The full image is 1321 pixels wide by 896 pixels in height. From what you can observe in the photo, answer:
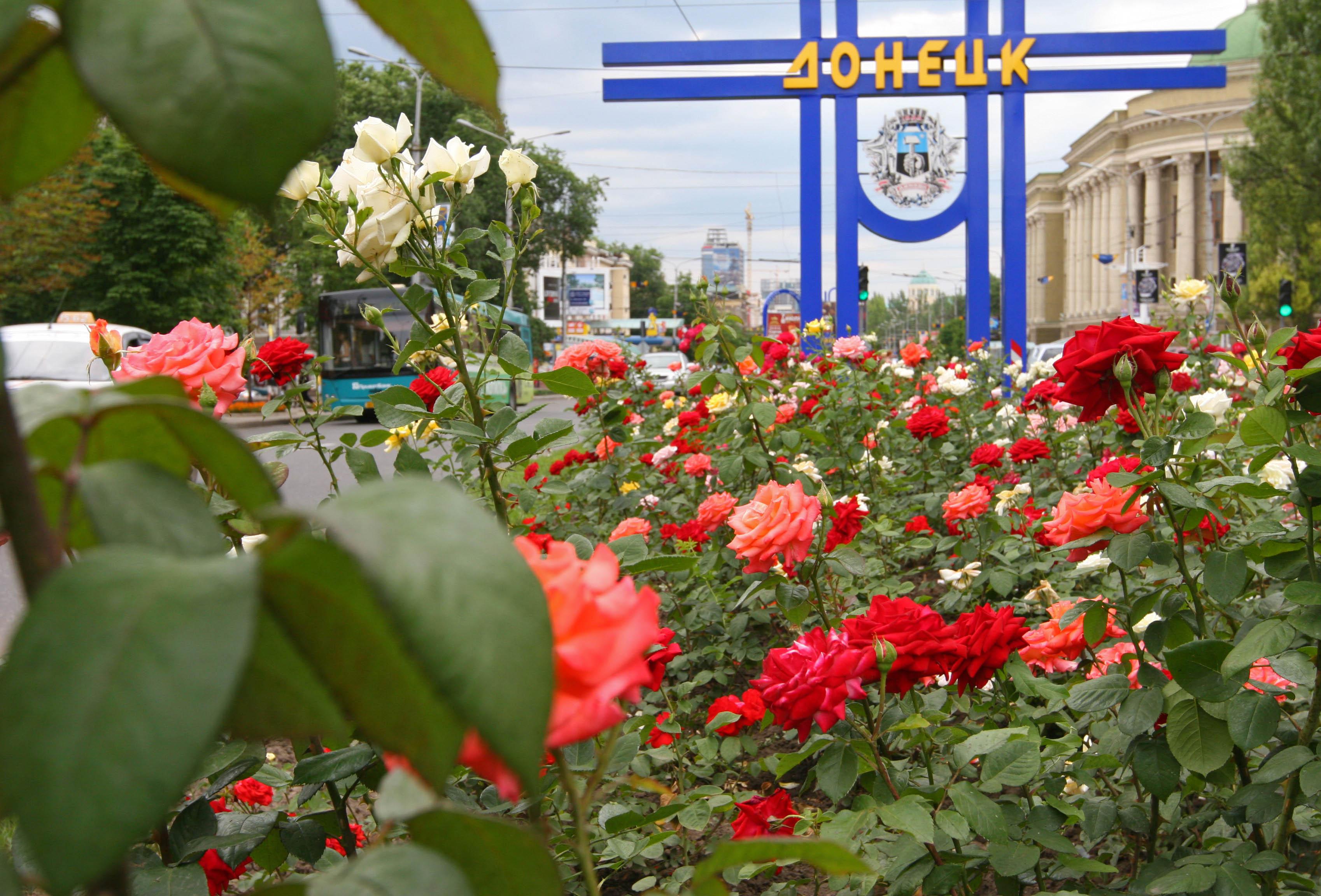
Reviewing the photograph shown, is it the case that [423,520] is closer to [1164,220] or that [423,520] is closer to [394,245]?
[394,245]

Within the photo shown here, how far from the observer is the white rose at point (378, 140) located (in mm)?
1176

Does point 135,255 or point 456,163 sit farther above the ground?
point 135,255

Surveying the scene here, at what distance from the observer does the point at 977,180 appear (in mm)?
10195

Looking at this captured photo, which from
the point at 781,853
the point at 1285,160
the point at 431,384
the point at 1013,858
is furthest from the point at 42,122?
the point at 1285,160

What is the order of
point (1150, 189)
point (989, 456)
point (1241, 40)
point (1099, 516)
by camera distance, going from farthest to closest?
point (1150, 189) → point (1241, 40) → point (989, 456) → point (1099, 516)

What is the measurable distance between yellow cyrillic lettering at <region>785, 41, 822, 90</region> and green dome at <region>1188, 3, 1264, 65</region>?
28.8 m

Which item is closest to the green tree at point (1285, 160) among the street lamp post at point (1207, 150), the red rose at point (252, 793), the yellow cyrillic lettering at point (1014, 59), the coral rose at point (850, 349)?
the street lamp post at point (1207, 150)

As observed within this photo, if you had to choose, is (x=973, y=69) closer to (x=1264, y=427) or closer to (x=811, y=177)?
(x=811, y=177)

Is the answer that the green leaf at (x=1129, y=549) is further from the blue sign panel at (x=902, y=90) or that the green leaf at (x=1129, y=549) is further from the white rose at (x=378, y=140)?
the blue sign panel at (x=902, y=90)

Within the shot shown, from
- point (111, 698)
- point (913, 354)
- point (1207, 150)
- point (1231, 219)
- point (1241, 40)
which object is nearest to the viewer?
point (111, 698)

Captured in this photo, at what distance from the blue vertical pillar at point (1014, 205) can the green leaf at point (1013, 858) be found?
31.5ft

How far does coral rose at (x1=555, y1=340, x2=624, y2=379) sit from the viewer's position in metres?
3.10

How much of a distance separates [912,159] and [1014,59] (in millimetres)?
1435

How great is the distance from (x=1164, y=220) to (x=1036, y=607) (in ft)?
Answer: 138
